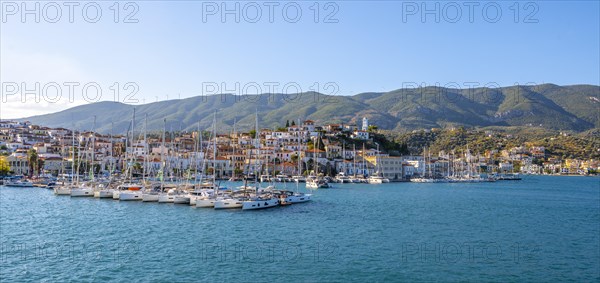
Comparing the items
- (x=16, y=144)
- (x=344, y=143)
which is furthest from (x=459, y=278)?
(x=16, y=144)

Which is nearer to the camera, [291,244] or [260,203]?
[291,244]

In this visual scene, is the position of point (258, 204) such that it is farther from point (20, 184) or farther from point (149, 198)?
point (20, 184)

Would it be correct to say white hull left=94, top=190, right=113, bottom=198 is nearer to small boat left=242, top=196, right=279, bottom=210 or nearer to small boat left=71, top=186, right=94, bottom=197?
small boat left=71, top=186, right=94, bottom=197

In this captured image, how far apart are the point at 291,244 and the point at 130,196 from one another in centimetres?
2267

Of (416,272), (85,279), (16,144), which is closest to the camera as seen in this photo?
(85,279)

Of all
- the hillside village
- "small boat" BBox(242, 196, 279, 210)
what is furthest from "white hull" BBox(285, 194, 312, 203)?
the hillside village

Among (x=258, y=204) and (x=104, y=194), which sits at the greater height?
(x=104, y=194)

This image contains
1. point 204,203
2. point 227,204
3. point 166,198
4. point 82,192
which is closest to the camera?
point 227,204

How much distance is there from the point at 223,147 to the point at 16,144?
129ft

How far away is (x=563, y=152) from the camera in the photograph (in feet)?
509

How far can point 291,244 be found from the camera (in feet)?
71.4

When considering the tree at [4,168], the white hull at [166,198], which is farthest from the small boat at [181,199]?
the tree at [4,168]

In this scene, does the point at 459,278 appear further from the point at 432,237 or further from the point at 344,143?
the point at 344,143

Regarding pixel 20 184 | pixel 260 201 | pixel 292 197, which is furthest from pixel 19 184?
pixel 260 201
